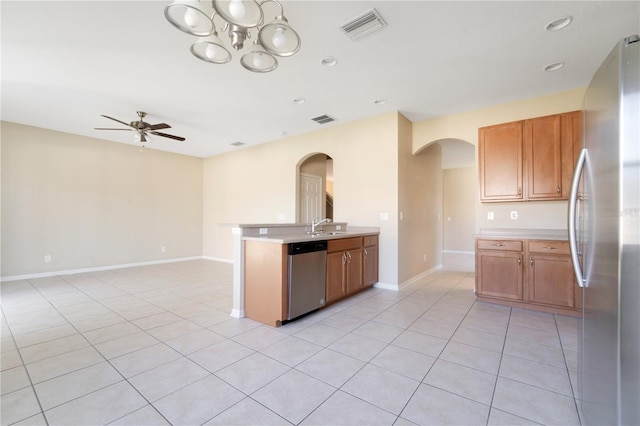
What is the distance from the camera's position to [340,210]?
4.96m

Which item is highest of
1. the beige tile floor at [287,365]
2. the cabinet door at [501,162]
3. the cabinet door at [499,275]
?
the cabinet door at [501,162]

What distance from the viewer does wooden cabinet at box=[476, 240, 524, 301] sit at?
3520mm

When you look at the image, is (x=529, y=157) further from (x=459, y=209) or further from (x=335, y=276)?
(x=459, y=209)

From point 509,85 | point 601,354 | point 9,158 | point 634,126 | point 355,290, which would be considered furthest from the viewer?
point 9,158

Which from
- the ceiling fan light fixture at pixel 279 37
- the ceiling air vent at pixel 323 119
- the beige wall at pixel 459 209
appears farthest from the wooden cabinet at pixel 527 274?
the beige wall at pixel 459 209

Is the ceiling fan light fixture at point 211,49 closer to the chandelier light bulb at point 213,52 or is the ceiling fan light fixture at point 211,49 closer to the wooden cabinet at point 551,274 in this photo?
the chandelier light bulb at point 213,52

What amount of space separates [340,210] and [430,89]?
2356 millimetres

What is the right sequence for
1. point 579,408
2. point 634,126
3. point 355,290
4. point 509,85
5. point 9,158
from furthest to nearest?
point 9,158 → point 355,290 → point 509,85 → point 579,408 → point 634,126

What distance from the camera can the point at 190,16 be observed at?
5.79ft

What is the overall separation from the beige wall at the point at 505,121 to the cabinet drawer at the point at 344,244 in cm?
196

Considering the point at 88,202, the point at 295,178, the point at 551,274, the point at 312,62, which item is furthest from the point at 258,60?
the point at 88,202

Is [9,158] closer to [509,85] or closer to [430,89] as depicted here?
[430,89]

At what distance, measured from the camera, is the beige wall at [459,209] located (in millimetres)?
8500

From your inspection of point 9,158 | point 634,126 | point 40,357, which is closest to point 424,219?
point 634,126
